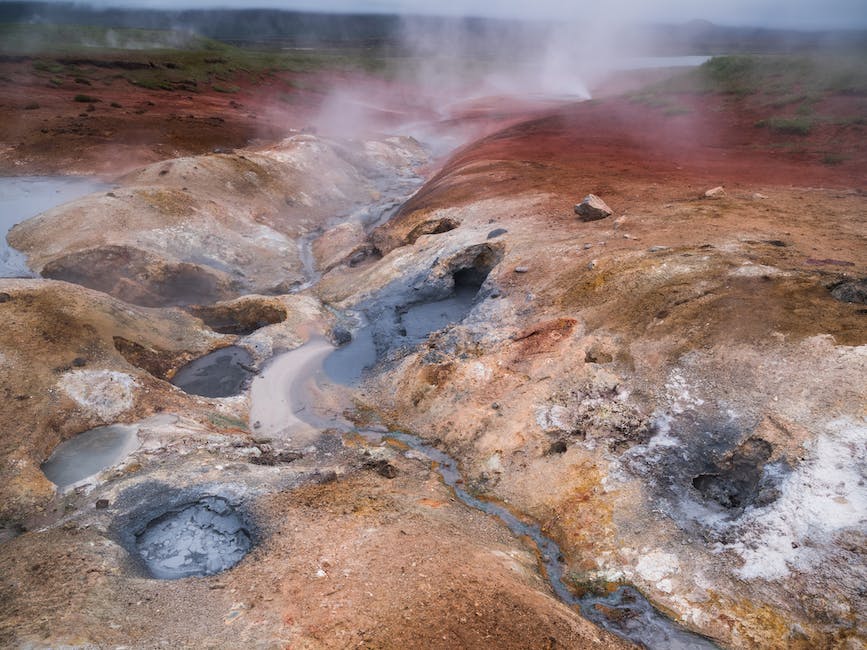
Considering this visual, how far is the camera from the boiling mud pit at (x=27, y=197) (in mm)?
17188

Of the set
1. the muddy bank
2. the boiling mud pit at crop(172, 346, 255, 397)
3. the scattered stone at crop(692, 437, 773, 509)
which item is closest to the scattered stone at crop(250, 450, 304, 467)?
the boiling mud pit at crop(172, 346, 255, 397)

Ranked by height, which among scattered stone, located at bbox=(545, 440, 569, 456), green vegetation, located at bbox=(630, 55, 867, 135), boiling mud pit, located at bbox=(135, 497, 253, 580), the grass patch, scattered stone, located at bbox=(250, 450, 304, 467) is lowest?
scattered stone, located at bbox=(250, 450, 304, 467)

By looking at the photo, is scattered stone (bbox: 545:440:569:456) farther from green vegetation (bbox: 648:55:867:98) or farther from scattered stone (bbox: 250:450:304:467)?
green vegetation (bbox: 648:55:867:98)

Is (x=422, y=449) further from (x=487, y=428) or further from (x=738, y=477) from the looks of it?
(x=738, y=477)

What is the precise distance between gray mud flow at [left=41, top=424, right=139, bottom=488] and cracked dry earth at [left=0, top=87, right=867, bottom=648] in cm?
21

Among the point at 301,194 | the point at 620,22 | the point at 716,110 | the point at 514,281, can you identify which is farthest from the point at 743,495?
the point at 620,22

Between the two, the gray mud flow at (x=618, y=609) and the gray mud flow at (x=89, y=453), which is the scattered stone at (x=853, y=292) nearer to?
the gray mud flow at (x=618, y=609)

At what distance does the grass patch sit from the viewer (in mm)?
23000

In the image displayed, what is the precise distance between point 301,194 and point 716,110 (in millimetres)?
22498

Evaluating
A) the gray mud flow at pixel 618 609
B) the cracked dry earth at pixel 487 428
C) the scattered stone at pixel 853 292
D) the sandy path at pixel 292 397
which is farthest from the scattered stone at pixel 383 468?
the scattered stone at pixel 853 292

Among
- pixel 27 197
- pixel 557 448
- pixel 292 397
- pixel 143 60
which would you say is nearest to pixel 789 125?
pixel 557 448

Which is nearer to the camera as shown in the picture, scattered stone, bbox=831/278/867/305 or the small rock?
scattered stone, bbox=831/278/867/305

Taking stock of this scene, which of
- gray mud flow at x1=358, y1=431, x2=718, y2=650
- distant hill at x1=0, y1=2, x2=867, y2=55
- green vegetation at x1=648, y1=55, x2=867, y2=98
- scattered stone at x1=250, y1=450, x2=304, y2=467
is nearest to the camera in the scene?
gray mud flow at x1=358, y1=431, x2=718, y2=650

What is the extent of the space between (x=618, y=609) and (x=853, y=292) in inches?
258
